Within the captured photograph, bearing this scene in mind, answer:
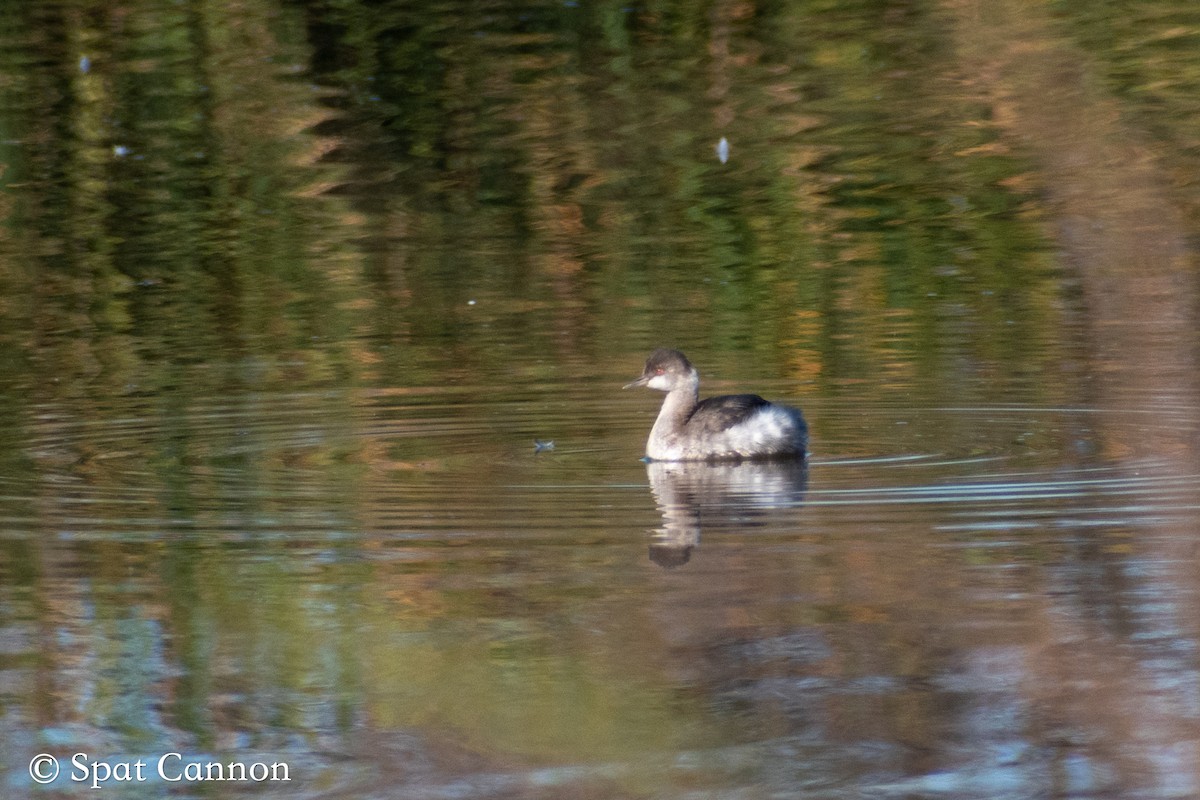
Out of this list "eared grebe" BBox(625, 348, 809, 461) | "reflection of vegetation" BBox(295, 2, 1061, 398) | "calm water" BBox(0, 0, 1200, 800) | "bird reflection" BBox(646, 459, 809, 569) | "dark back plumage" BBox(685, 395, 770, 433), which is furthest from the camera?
"reflection of vegetation" BBox(295, 2, 1061, 398)

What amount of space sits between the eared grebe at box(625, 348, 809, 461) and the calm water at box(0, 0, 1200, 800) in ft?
0.65

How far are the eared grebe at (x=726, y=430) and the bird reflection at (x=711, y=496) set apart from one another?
0.05m

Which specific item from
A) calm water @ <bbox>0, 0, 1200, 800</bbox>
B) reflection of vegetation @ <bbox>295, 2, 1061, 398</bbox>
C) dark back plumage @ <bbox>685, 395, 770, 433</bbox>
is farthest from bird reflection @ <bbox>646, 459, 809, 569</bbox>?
reflection of vegetation @ <bbox>295, 2, 1061, 398</bbox>

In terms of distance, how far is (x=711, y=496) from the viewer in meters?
8.82

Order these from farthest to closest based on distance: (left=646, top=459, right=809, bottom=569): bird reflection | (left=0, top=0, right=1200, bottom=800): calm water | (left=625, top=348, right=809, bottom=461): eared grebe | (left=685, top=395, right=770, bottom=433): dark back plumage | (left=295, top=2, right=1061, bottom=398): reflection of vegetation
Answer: (left=295, top=2, right=1061, bottom=398): reflection of vegetation < (left=685, top=395, right=770, bottom=433): dark back plumage < (left=625, top=348, right=809, bottom=461): eared grebe < (left=646, top=459, right=809, bottom=569): bird reflection < (left=0, top=0, right=1200, bottom=800): calm water

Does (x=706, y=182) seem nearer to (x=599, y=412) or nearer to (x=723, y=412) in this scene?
(x=599, y=412)

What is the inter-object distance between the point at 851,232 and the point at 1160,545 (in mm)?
8317

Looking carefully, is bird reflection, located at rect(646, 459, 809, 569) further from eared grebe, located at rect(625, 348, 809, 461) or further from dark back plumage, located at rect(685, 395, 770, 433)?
dark back plumage, located at rect(685, 395, 770, 433)

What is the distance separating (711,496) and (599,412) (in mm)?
1981

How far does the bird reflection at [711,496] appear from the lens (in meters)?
7.77

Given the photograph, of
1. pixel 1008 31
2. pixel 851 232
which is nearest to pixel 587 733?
pixel 851 232

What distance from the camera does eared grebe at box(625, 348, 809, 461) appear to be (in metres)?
9.38

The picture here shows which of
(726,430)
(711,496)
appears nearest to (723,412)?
(726,430)

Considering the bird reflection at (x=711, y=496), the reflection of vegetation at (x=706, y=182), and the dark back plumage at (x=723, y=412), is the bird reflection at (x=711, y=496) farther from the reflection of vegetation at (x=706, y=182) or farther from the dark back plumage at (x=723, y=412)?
the reflection of vegetation at (x=706, y=182)
